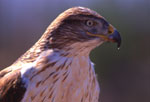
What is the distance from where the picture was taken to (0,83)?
4125mm

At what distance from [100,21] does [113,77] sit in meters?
9.01

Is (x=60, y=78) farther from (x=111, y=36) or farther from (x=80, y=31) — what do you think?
(x=111, y=36)

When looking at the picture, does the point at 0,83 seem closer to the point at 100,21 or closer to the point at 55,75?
the point at 55,75

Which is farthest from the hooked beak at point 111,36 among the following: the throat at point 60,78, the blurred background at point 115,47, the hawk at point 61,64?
the blurred background at point 115,47

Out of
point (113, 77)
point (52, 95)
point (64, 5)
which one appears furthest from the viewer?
point (64, 5)

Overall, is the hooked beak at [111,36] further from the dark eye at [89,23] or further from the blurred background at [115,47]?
the blurred background at [115,47]

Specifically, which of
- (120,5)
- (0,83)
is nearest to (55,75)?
(0,83)

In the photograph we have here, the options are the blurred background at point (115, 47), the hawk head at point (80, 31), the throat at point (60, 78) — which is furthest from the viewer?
the blurred background at point (115, 47)

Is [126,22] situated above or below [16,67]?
below

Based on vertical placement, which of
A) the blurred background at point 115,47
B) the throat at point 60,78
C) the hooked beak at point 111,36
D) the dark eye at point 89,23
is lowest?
the blurred background at point 115,47

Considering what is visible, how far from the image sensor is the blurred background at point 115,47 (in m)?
12.6

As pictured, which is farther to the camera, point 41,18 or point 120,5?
point 41,18

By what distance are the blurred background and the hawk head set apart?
7.68 m

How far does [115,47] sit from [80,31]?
8730 millimetres
